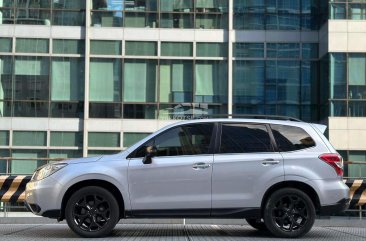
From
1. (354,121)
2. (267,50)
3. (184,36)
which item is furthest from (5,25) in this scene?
(354,121)

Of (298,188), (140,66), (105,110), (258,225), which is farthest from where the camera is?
(140,66)

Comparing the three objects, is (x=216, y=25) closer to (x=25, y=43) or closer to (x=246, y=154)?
(x=25, y=43)

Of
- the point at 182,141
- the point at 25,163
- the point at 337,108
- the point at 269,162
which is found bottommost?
the point at 25,163

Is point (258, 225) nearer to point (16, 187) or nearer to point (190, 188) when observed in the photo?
point (190, 188)

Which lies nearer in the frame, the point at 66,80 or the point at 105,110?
the point at 105,110

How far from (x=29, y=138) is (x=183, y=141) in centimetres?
1787

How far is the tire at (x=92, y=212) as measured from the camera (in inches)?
357

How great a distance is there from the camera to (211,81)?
26.7 meters

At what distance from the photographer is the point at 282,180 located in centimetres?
921

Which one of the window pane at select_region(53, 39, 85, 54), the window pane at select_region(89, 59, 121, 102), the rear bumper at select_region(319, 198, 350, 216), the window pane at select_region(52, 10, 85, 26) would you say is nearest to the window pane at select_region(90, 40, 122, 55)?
the window pane at select_region(89, 59, 121, 102)

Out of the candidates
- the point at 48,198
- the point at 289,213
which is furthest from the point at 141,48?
the point at 289,213

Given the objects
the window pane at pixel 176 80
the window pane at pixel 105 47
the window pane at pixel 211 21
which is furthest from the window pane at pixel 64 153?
the window pane at pixel 211 21

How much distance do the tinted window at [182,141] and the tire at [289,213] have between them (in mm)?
1210

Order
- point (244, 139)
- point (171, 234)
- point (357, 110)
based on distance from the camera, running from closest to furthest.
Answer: point (244, 139) → point (171, 234) → point (357, 110)
